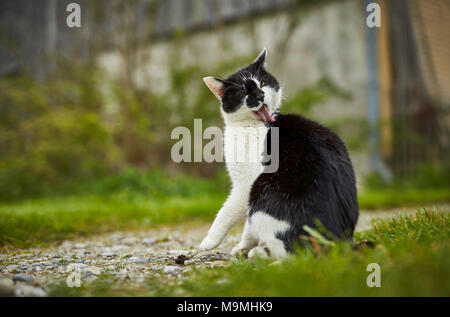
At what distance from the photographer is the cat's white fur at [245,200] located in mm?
2234

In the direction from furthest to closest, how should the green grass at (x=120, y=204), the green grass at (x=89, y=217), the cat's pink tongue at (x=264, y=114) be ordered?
the green grass at (x=120, y=204), the green grass at (x=89, y=217), the cat's pink tongue at (x=264, y=114)

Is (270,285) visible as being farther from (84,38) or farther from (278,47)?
(84,38)

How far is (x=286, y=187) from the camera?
222 cm

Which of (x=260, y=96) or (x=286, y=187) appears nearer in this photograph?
(x=286, y=187)

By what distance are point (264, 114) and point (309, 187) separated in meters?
0.76

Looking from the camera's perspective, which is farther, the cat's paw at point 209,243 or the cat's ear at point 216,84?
the cat's ear at point 216,84

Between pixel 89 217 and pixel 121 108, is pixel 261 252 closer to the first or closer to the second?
pixel 89 217

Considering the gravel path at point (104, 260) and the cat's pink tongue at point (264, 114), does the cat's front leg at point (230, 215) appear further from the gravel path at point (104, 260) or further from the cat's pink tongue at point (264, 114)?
the cat's pink tongue at point (264, 114)

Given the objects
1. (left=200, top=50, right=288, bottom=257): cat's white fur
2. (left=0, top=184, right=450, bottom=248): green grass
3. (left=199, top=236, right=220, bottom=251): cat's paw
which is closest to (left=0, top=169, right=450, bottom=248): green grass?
(left=0, top=184, right=450, bottom=248): green grass

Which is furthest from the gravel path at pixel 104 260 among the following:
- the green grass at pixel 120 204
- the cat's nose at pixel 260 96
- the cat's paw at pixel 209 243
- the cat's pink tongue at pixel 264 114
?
the cat's nose at pixel 260 96

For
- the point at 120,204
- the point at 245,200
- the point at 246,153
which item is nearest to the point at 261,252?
the point at 245,200

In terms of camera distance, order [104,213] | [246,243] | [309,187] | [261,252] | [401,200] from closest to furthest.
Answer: [309,187] → [261,252] → [246,243] → [104,213] → [401,200]

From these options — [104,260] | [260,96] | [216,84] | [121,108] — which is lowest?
[104,260]

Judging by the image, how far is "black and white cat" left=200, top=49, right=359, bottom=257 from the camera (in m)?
2.15
